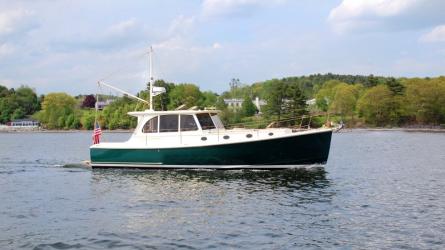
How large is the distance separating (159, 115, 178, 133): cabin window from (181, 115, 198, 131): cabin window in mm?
440

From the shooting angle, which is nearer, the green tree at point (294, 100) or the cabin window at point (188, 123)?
the cabin window at point (188, 123)

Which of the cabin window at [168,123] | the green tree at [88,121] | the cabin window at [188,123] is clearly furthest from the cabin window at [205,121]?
the green tree at [88,121]

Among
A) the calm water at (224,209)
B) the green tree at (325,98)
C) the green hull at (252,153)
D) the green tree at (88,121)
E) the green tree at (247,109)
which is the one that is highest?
the green tree at (325,98)

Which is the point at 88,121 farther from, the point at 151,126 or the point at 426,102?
the point at 151,126

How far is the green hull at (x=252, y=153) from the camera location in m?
30.5

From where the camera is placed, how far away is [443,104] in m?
127

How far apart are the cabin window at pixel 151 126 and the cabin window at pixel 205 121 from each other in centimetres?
263

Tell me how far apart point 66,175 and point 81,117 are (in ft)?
497

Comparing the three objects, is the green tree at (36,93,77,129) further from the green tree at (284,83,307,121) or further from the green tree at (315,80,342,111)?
the green tree at (284,83,307,121)

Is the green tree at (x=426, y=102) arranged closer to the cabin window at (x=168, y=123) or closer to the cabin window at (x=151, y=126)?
the cabin window at (x=168, y=123)

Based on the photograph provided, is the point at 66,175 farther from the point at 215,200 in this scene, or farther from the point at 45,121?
the point at 45,121

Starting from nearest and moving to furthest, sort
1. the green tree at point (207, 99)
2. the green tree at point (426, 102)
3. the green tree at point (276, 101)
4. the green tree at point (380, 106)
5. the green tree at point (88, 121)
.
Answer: the green tree at point (276, 101), the green tree at point (426, 102), the green tree at point (380, 106), the green tree at point (207, 99), the green tree at point (88, 121)

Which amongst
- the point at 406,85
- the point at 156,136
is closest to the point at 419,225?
the point at 156,136

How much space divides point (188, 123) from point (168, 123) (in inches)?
50.0
